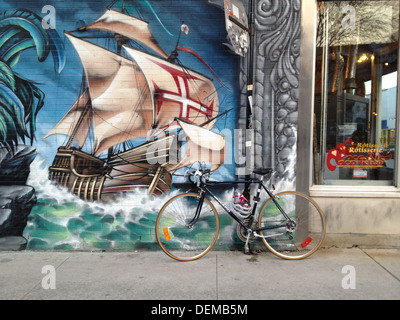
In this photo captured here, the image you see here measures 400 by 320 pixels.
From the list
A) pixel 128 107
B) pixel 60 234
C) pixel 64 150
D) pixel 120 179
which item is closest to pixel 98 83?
pixel 128 107

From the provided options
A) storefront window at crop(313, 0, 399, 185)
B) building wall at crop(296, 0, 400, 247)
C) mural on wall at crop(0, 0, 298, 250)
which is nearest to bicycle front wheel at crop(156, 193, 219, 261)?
mural on wall at crop(0, 0, 298, 250)

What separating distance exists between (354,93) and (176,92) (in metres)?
2.62

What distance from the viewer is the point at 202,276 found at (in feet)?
13.5

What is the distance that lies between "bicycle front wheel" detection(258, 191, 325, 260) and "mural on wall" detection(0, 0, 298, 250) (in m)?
0.53

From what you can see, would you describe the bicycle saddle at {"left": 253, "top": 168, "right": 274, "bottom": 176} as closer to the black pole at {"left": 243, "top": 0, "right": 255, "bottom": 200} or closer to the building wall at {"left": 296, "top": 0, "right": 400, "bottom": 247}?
the black pole at {"left": 243, "top": 0, "right": 255, "bottom": 200}

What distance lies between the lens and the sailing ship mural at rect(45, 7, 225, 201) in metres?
4.94

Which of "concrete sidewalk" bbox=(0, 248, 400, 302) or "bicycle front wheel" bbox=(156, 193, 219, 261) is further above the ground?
"bicycle front wheel" bbox=(156, 193, 219, 261)

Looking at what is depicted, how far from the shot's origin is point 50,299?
11.8ft
